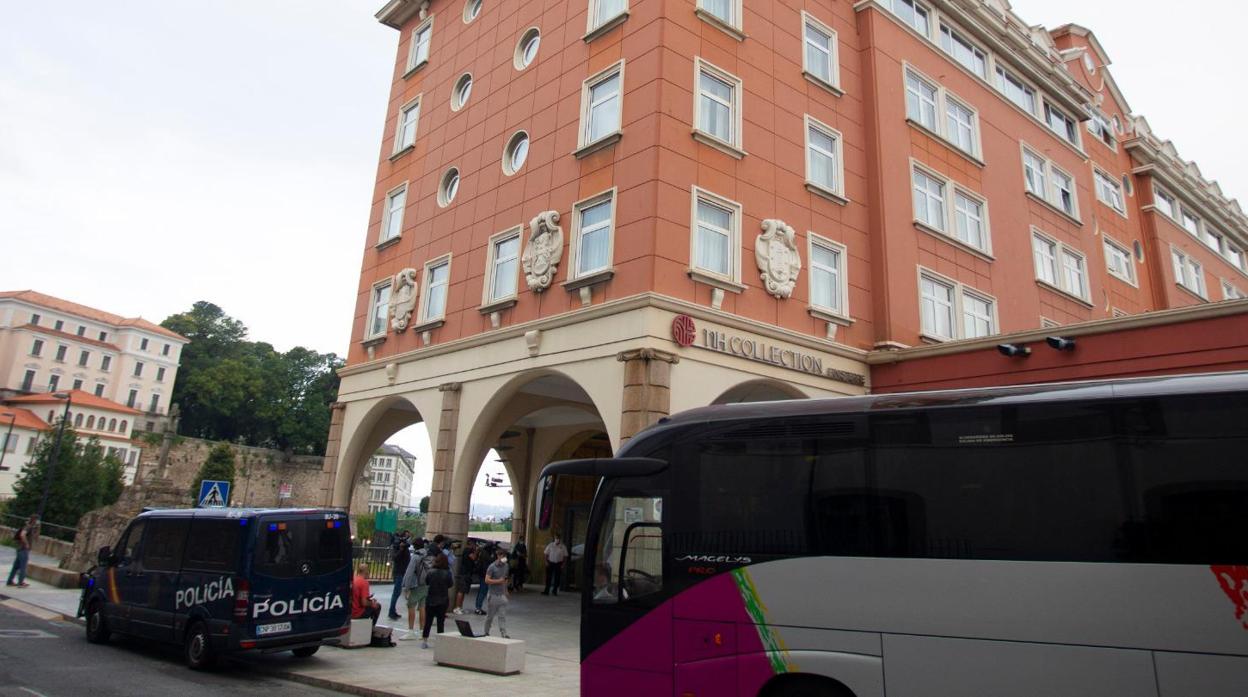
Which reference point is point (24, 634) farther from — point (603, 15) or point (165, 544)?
point (603, 15)

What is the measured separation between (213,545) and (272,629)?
5.36 feet

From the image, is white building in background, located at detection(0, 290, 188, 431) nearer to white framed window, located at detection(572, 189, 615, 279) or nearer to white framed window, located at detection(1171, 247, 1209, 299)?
white framed window, located at detection(572, 189, 615, 279)

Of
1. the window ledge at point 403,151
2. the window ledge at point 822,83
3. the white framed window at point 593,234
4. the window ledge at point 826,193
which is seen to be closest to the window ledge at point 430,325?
the white framed window at point 593,234

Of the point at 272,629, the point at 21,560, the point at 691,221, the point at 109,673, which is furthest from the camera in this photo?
the point at 21,560

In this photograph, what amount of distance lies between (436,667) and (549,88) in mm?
14167

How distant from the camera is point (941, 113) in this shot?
23391 millimetres

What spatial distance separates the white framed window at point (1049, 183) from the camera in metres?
26.1

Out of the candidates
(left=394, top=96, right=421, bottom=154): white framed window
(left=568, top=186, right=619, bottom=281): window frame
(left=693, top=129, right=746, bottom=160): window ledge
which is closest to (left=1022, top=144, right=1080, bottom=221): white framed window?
(left=693, top=129, right=746, bottom=160): window ledge

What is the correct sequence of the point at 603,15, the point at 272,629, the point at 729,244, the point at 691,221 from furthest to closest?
the point at 603,15 → the point at 729,244 → the point at 691,221 → the point at 272,629

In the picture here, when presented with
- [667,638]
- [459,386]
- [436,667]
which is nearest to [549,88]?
[459,386]

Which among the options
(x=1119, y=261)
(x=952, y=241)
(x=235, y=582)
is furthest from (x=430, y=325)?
(x=1119, y=261)

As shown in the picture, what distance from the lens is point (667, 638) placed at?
6961 millimetres

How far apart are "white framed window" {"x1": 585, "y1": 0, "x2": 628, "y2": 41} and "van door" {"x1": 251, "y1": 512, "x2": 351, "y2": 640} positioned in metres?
12.6

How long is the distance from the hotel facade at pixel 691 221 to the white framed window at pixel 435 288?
3.1 inches
